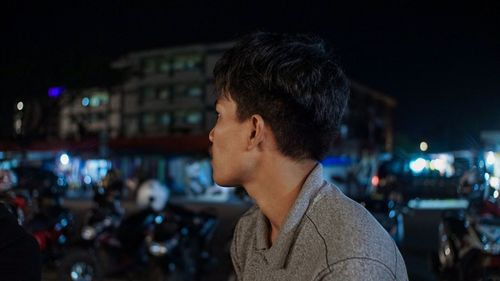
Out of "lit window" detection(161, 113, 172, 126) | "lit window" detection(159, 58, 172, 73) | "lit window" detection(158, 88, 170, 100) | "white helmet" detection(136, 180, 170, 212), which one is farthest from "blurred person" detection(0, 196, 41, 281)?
"lit window" detection(159, 58, 172, 73)

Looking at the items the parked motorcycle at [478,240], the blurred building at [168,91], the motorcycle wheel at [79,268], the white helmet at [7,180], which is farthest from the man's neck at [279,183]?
the blurred building at [168,91]

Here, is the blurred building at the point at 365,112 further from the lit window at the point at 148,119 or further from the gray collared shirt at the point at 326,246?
the gray collared shirt at the point at 326,246

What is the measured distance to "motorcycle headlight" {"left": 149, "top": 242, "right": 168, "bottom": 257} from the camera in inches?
286

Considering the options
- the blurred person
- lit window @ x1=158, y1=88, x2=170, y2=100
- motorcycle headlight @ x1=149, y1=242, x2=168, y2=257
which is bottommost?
motorcycle headlight @ x1=149, y1=242, x2=168, y2=257

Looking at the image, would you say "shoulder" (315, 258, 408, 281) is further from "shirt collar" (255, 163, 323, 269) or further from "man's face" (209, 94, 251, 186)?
"man's face" (209, 94, 251, 186)

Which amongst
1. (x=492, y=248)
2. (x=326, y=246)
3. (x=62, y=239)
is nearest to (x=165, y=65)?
(x=62, y=239)

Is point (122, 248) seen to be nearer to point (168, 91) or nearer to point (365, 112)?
point (168, 91)

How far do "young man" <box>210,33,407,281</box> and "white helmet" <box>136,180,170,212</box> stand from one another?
247 inches

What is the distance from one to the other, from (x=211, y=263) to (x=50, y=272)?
2474 millimetres

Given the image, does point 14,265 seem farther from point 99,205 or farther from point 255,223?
point 99,205

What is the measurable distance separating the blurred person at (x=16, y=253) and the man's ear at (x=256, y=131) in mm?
980

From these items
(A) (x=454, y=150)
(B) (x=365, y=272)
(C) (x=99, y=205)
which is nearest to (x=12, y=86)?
(C) (x=99, y=205)

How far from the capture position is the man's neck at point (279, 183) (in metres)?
1.58

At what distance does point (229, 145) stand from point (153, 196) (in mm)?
6382
